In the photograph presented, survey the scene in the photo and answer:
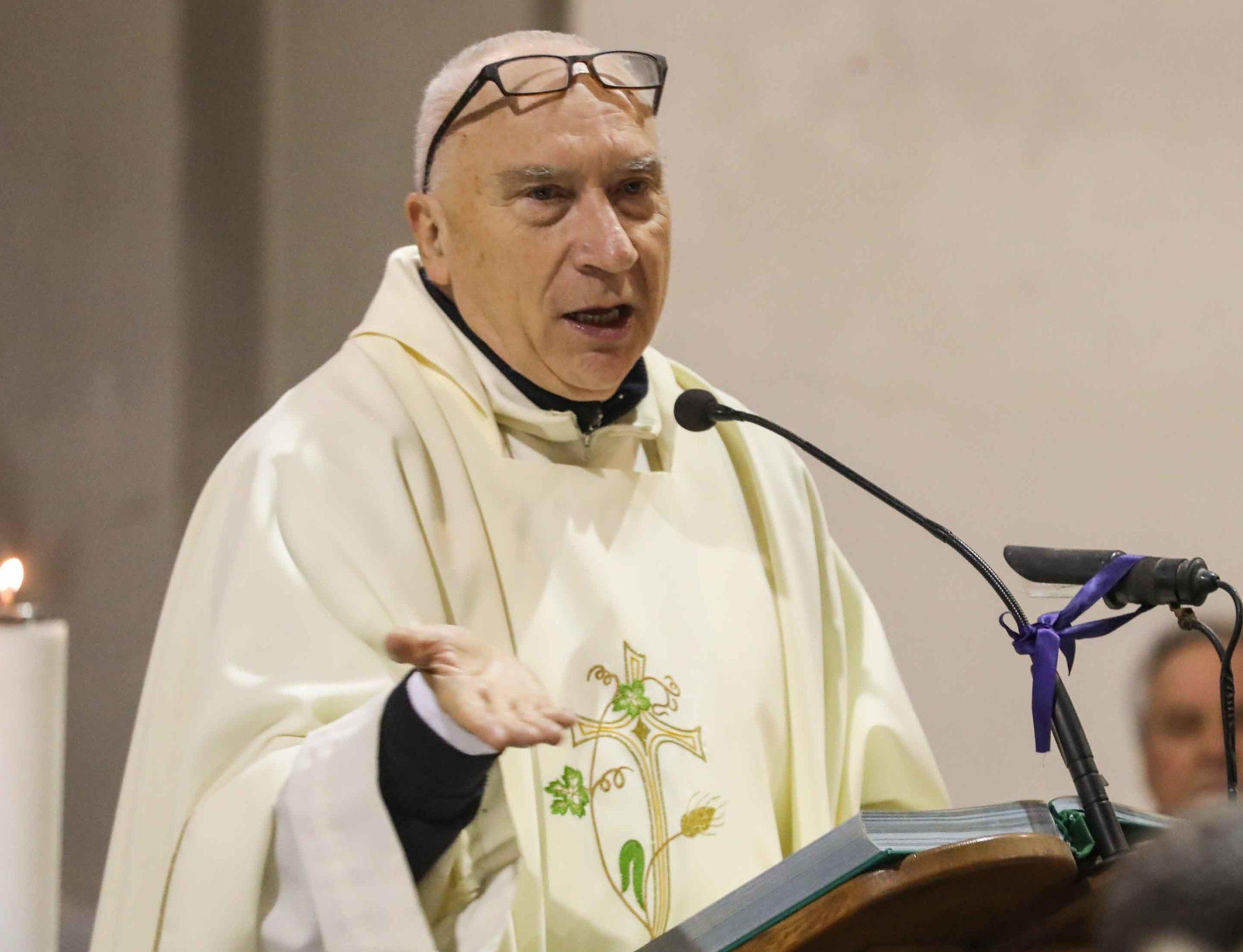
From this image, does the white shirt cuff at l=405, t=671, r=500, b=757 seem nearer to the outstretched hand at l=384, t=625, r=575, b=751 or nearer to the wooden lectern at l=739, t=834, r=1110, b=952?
the outstretched hand at l=384, t=625, r=575, b=751

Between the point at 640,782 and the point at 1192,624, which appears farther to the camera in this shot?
the point at 640,782

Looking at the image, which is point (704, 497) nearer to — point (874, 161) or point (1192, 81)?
point (874, 161)

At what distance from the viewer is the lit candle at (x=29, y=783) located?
89.4 inches

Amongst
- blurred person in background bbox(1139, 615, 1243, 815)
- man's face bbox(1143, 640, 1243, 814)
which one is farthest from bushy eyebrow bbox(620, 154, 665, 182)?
man's face bbox(1143, 640, 1243, 814)

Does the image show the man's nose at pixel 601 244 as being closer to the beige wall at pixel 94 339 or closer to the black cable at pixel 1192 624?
the black cable at pixel 1192 624

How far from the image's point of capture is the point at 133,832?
223cm

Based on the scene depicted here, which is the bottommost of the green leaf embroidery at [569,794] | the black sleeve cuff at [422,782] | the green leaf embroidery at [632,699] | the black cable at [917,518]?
the green leaf embroidery at [569,794]

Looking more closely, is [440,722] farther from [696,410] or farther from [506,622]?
[696,410]

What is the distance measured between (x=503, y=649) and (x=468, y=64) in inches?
36.1

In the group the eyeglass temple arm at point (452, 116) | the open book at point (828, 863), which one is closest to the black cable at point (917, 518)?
the open book at point (828, 863)

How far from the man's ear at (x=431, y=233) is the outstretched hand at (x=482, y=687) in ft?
3.15

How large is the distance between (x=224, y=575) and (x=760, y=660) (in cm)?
83

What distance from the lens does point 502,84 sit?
258cm

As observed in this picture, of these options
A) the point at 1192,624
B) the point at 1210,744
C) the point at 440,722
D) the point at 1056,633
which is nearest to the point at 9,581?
the point at 440,722
